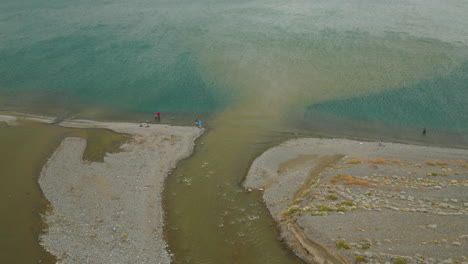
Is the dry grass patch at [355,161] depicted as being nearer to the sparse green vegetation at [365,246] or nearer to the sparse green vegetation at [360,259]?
the sparse green vegetation at [365,246]

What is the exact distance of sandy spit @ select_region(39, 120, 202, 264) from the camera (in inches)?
1219

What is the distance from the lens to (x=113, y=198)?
3725 centimetres

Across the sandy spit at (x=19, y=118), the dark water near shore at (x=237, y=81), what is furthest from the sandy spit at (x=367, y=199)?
the sandy spit at (x=19, y=118)

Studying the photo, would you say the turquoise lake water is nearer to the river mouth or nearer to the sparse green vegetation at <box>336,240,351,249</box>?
the river mouth

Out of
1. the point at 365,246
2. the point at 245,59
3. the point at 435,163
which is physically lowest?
the point at 365,246

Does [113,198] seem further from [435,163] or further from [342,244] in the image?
[435,163]

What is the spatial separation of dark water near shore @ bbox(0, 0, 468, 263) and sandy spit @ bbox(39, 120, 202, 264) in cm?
200

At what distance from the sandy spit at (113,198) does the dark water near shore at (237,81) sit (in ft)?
6.55

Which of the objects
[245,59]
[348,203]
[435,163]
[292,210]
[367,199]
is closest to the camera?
[348,203]

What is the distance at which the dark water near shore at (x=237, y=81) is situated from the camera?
3822 centimetres

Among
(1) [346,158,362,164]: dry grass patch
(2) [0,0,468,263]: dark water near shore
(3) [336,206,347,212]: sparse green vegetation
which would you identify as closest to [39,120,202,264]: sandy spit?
(2) [0,0,468,263]: dark water near shore

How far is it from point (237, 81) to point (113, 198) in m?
37.4

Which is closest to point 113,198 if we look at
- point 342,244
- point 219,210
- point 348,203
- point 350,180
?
point 219,210

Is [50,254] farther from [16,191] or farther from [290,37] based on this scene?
[290,37]
